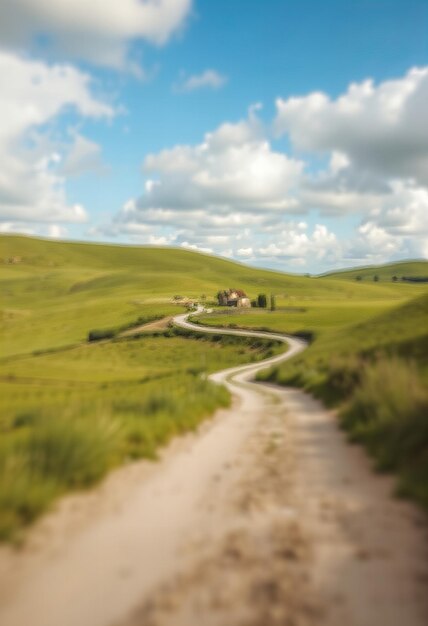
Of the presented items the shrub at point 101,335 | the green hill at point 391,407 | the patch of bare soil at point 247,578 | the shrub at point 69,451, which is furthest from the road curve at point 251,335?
the patch of bare soil at point 247,578

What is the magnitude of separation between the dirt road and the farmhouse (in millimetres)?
144095

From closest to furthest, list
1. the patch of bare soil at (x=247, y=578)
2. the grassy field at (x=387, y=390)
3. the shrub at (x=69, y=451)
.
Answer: the patch of bare soil at (x=247, y=578)
the shrub at (x=69, y=451)
the grassy field at (x=387, y=390)

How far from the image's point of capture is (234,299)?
530 ft

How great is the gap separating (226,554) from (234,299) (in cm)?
15449

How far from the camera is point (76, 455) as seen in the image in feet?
33.4

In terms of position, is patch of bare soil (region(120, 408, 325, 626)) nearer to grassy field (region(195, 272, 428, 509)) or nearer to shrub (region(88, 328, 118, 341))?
grassy field (region(195, 272, 428, 509))

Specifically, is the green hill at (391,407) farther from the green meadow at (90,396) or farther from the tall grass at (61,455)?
the tall grass at (61,455)

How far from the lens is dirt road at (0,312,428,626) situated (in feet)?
19.8

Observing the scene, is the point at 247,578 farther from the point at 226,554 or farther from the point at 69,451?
the point at 69,451

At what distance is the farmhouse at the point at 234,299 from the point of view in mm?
155750

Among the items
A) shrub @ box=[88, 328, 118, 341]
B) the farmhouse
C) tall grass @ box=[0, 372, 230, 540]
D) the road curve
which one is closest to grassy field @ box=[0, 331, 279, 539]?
tall grass @ box=[0, 372, 230, 540]

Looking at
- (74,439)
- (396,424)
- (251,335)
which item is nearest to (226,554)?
(74,439)

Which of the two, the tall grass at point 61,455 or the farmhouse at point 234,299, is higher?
the tall grass at point 61,455

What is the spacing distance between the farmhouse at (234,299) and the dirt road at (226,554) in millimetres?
144095
